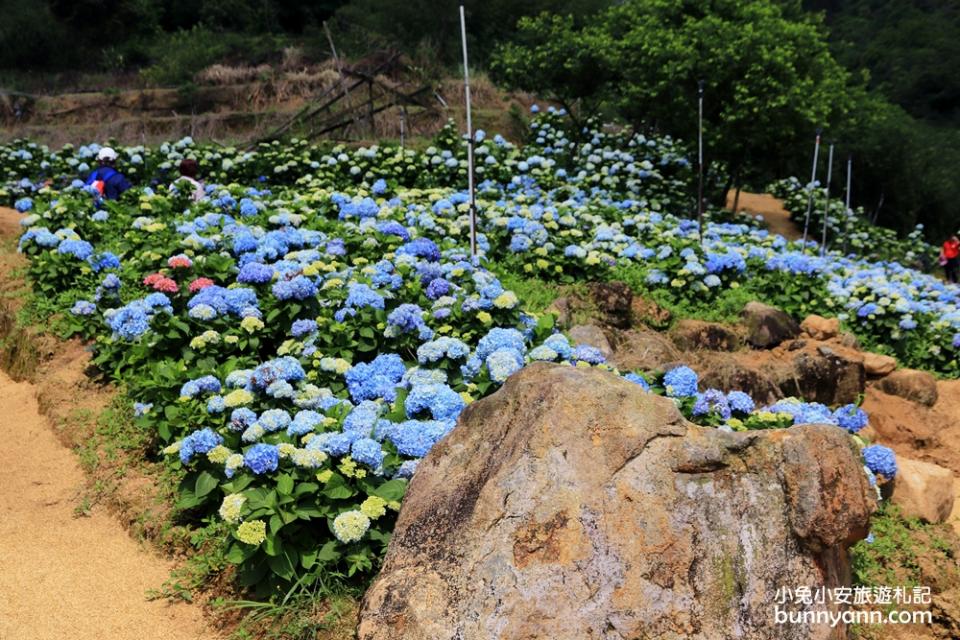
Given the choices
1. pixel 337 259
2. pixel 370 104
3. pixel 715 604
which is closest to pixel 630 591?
pixel 715 604

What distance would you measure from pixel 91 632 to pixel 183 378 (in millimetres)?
1497

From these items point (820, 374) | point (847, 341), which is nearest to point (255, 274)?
point (820, 374)

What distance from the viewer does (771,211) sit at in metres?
19.2

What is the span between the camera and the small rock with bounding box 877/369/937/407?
695 cm

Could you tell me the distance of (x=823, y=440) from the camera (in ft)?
8.28

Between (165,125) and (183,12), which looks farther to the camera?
(183,12)

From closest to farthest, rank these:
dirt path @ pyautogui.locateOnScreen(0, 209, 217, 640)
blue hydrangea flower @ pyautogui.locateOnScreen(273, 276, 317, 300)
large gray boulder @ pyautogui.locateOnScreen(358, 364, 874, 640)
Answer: large gray boulder @ pyautogui.locateOnScreen(358, 364, 874, 640) < dirt path @ pyautogui.locateOnScreen(0, 209, 217, 640) < blue hydrangea flower @ pyautogui.locateOnScreen(273, 276, 317, 300)

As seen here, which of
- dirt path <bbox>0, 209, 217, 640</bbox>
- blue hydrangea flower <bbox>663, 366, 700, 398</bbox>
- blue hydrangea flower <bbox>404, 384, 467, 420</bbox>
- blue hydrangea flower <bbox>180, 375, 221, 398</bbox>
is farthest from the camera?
blue hydrangea flower <bbox>663, 366, 700, 398</bbox>

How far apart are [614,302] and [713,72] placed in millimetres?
7642

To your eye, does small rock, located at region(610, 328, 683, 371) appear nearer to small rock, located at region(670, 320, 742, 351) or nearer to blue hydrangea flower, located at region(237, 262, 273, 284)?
small rock, located at region(670, 320, 742, 351)

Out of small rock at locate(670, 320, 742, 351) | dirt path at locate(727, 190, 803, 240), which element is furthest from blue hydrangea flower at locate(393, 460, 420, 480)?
dirt path at locate(727, 190, 803, 240)

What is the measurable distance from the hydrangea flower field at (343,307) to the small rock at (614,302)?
0.52m

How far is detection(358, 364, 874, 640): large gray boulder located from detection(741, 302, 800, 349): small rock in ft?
15.3

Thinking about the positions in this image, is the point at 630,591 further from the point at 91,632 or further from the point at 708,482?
the point at 91,632
